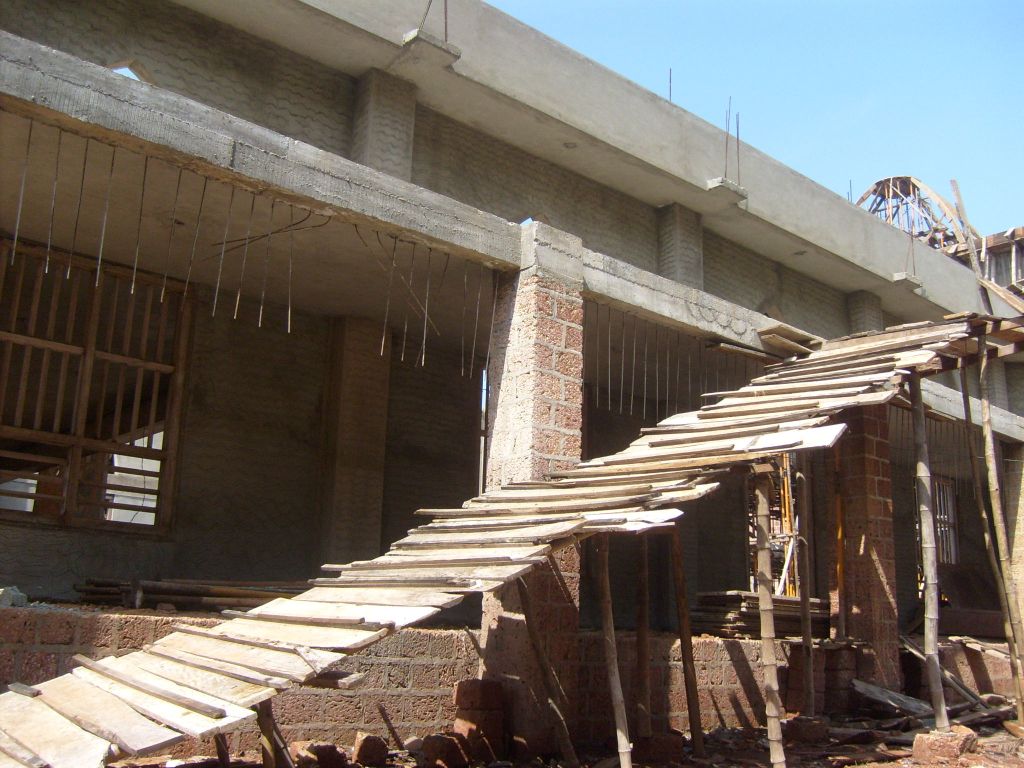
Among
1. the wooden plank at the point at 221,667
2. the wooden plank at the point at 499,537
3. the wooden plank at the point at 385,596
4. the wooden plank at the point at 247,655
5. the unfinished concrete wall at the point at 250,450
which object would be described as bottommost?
the wooden plank at the point at 221,667

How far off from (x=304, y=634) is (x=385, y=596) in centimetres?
55

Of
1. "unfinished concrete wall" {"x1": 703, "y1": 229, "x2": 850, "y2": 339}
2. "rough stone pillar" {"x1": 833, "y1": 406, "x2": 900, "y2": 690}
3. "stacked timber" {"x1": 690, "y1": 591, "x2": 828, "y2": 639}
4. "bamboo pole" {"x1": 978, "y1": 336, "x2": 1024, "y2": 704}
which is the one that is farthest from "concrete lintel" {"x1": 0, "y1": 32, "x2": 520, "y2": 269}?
"unfinished concrete wall" {"x1": 703, "y1": 229, "x2": 850, "y2": 339}

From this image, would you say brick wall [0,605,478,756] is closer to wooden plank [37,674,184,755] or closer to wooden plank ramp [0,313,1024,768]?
wooden plank ramp [0,313,1024,768]

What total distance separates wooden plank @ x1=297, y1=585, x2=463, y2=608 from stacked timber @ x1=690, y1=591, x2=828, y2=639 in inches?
251

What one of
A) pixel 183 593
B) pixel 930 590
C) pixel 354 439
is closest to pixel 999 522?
pixel 930 590

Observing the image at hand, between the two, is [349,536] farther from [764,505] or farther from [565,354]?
Result: [764,505]

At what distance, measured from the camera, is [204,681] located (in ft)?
15.5

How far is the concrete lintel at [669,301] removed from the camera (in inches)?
371

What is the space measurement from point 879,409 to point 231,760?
312 inches

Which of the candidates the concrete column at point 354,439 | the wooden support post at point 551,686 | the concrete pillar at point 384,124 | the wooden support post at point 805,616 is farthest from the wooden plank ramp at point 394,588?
the concrete pillar at point 384,124

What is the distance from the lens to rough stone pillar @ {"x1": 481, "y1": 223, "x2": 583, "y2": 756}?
25.6 ft

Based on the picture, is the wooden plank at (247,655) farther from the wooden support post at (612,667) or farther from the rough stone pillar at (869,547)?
the rough stone pillar at (869,547)

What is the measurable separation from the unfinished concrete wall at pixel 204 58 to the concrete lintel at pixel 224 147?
3.87m

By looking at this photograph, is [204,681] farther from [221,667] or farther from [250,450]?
[250,450]
